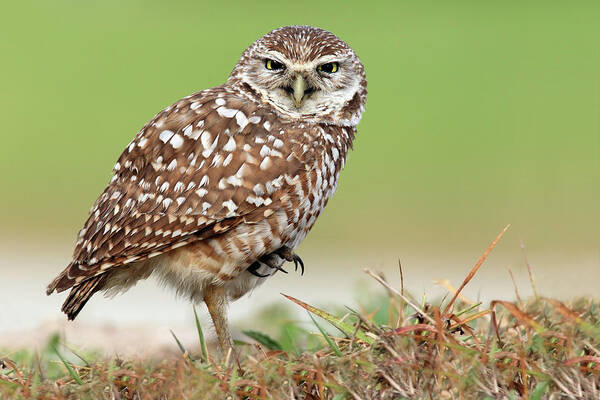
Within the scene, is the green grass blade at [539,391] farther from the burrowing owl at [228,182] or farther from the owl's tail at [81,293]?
the owl's tail at [81,293]

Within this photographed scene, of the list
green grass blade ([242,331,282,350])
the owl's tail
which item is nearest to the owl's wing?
the owl's tail

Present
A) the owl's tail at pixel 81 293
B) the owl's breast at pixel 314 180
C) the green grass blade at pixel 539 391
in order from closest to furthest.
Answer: the green grass blade at pixel 539 391 → the owl's breast at pixel 314 180 → the owl's tail at pixel 81 293

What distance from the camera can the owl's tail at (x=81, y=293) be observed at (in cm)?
434

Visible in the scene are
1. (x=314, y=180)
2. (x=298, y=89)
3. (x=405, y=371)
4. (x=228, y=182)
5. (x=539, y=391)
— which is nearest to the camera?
(x=539, y=391)

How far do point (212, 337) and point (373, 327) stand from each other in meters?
2.15

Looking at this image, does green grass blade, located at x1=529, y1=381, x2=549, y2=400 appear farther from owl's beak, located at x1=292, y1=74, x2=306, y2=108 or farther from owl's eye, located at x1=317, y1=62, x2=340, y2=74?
owl's eye, located at x1=317, y1=62, x2=340, y2=74

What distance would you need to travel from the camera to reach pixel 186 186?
13.7 ft

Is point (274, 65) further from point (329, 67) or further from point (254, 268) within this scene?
point (254, 268)

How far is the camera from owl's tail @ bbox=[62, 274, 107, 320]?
434cm

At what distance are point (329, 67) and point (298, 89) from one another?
0.28m

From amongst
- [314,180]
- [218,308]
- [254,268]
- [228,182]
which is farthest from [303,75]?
[218,308]

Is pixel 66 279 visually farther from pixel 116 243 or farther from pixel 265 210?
pixel 265 210

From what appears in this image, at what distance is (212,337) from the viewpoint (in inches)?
184

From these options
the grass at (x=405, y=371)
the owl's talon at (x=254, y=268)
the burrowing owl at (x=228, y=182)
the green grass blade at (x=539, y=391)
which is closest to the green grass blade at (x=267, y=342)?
the burrowing owl at (x=228, y=182)
